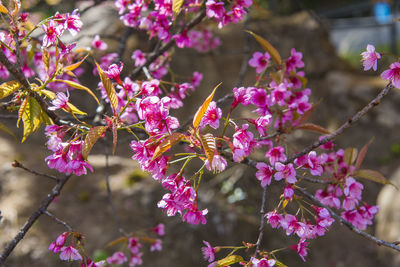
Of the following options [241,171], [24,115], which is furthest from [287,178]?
[241,171]

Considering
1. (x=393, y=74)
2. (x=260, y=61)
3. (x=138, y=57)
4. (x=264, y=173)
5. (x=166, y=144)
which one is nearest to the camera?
(x=166, y=144)

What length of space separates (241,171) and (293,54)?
2208mm

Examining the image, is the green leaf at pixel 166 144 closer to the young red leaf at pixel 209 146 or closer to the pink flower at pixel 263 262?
the young red leaf at pixel 209 146

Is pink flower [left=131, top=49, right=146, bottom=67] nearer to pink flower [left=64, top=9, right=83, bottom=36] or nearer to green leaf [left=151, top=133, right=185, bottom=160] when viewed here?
pink flower [left=64, top=9, right=83, bottom=36]

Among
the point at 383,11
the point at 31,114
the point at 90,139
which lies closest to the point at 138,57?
the point at 31,114

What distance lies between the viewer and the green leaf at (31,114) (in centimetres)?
95

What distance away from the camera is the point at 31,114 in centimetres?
96

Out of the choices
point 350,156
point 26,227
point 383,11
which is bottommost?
point 383,11

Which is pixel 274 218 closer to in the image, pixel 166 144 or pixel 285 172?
pixel 285 172

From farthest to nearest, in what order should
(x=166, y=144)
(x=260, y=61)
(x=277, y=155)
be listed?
(x=260, y=61)
(x=277, y=155)
(x=166, y=144)

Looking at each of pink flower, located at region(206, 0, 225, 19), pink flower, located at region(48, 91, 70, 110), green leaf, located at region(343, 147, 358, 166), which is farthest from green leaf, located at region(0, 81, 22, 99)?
green leaf, located at region(343, 147, 358, 166)

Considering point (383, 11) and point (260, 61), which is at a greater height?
point (260, 61)

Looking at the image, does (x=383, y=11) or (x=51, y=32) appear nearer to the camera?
(x=51, y=32)

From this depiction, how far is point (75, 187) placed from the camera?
2.84 metres
